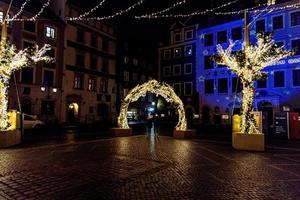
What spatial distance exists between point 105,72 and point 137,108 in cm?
1293

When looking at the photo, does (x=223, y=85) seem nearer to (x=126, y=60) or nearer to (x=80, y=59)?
(x=80, y=59)

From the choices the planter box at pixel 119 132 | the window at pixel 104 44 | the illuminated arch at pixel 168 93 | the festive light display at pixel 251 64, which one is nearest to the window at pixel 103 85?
the window at pixel 104 44

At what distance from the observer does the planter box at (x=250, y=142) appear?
545 inches

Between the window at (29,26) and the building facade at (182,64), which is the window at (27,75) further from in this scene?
the building facade at (182,64)

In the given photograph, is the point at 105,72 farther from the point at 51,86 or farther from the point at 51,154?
the point at 51,154

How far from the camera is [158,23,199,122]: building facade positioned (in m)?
41.2

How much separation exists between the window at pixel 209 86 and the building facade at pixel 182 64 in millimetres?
1610

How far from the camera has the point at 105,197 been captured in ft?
20.3

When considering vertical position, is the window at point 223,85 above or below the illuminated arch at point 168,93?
above

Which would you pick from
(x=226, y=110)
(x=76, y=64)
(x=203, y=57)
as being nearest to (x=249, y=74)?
(x=226, y=110)

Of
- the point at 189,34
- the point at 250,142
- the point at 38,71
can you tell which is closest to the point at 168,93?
the point at 250,142

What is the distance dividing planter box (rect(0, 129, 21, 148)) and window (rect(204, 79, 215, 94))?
27.6 metres

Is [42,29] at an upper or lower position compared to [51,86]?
Answer: upper

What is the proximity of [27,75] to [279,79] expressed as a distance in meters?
27.7
